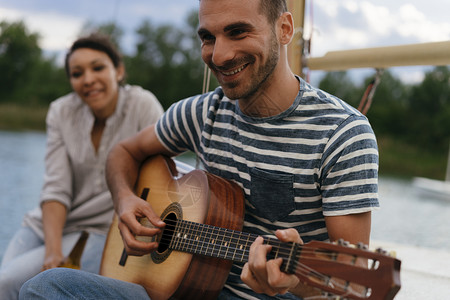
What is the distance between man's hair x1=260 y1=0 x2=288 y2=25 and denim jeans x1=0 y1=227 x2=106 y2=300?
1.27m

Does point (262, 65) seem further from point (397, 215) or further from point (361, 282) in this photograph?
point (397, 215)

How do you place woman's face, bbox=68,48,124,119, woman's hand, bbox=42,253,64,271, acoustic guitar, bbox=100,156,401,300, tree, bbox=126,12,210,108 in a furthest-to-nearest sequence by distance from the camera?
tree, bbox=126,12,210,108
woman's face, bbox=68,48,124,119
woman's hand, bbox=42,253,64,271
acoustic guitar, bbox=100,156,401,300

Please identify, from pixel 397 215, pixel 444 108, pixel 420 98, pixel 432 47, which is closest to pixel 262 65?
pixel 432 47

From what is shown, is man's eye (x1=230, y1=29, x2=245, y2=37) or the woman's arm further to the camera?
the woman's arm

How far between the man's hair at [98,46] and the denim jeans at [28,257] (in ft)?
2.77

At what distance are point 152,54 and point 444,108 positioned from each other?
44.2ft

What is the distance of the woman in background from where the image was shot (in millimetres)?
2066

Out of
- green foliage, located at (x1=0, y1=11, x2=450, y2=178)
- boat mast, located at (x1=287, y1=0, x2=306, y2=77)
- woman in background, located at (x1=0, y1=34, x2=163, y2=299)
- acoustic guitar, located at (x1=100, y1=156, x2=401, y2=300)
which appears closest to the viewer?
acoustic guitar, located at (x1=100, y1=156, x2=401, y2=300)

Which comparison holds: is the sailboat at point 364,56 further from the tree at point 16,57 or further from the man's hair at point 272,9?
the tree at point 16,57

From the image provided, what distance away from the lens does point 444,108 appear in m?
16.9

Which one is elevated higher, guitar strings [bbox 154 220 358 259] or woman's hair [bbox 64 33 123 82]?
woman's hair [bbox 64 33 123 82]

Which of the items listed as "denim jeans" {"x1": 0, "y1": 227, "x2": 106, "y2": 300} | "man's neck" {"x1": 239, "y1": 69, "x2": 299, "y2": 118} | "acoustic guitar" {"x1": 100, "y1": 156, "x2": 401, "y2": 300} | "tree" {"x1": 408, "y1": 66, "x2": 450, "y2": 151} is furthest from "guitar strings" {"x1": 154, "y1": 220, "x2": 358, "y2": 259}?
"tree" {"x1": 408, "y1": 66, "x2": 450, "y2": 151}

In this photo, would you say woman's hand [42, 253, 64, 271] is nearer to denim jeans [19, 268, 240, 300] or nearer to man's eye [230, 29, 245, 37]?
denim jeans [19, 268, 240, 300]

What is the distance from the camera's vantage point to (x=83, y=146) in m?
2.16
